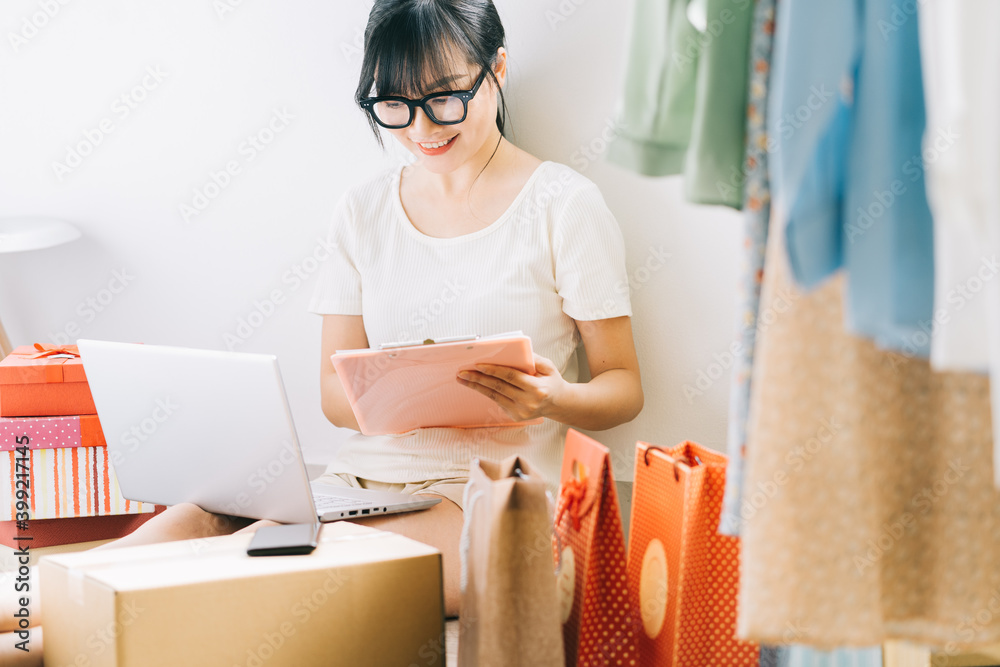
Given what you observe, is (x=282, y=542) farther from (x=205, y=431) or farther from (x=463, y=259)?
(x=463, y=259)

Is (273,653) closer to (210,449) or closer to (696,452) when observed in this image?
(210,449)

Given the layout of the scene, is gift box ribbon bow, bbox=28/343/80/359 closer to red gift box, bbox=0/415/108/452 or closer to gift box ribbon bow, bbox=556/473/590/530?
red gift box, bbox=0/415/108/452

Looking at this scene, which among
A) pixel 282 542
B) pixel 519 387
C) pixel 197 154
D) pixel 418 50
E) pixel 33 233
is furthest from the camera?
pixel 197 154

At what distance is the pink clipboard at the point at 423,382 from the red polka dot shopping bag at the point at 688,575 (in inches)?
9.1

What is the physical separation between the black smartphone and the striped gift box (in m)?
0.67

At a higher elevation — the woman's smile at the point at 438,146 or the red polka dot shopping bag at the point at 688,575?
the woman's smile at the point at 438,146

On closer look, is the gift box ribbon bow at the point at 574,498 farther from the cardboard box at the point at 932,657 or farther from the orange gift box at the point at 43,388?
the orange gift box at the point at 43,388

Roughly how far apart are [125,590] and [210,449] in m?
0.24

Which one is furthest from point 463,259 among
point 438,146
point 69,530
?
point 69,530

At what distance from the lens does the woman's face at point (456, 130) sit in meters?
1.37

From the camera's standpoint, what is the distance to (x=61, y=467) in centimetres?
146

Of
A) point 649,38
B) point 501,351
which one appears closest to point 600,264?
point 501,351

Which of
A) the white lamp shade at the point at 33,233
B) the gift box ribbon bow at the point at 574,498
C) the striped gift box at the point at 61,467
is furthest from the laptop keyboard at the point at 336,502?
the white lamp shade at the point at 33,233

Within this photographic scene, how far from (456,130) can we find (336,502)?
62 cm
